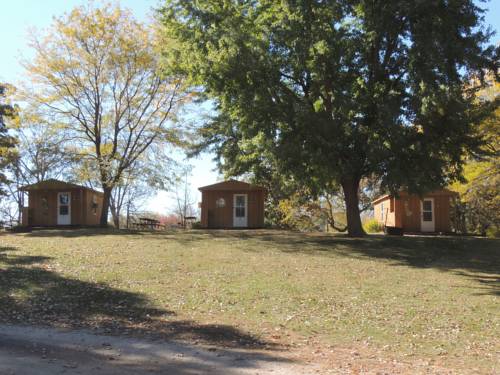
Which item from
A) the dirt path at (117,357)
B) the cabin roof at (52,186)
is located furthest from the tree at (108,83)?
the dirt path at (117,357)

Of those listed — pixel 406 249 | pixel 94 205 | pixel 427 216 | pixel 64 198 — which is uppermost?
pixel 64 198

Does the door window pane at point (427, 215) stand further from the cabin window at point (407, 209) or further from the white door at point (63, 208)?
the white door at point (63, 208)

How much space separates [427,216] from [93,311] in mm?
23130

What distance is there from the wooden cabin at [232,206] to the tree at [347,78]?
9.94 m

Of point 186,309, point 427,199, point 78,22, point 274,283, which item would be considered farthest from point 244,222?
point 186,309

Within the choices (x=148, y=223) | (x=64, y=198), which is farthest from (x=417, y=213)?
(x=64, y=198)

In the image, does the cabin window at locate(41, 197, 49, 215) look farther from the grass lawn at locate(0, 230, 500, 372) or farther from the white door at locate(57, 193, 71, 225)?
the grass lawn at locate(0, 230, 500, 372)

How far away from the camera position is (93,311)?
906 centimetres

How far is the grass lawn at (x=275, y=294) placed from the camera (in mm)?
7848

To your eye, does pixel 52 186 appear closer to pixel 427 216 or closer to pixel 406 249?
pixel 406 249

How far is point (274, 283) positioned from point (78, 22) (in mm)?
20816

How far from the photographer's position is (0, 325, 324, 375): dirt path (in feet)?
18.7

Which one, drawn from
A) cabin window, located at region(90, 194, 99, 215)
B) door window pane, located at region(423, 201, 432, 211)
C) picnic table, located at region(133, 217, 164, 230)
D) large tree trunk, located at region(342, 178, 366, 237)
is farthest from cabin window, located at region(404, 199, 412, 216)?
cabin window, located at region(90, 194, 99, 215)

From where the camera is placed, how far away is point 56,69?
2658 centimetres
